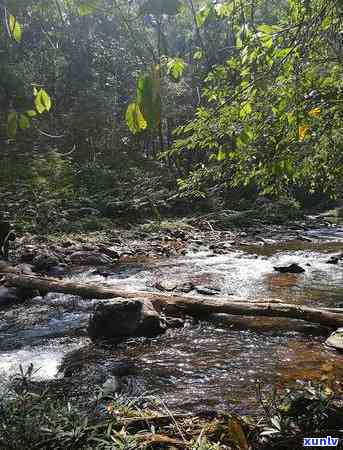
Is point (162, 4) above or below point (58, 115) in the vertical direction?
below

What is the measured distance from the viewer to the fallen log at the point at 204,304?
219 inches

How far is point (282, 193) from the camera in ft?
16.8

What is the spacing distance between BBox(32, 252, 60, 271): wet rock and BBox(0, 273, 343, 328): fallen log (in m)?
2.20

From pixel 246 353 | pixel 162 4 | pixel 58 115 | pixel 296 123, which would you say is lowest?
pixel 246 353

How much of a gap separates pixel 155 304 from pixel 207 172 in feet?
8.31

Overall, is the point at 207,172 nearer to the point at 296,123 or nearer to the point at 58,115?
the point at 296,123

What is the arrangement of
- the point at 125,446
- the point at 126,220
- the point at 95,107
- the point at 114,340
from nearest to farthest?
the point at 125,446 < the point at 114,340 < the point at 126,220 < the point at 95,107

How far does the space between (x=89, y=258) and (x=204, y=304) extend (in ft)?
19.5

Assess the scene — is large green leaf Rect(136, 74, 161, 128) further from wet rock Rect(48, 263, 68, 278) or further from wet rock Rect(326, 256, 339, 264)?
wet rock Rect(326, 256, 339, 264)

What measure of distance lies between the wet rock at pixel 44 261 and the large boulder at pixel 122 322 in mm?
4801

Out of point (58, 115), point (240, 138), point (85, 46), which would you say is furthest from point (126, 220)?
point (85, 46)

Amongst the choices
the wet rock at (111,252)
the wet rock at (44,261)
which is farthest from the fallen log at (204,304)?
the wet rock at (111,252)

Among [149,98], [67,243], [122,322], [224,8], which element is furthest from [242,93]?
[67,243]

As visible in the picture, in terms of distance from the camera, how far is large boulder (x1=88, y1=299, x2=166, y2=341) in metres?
5.52
